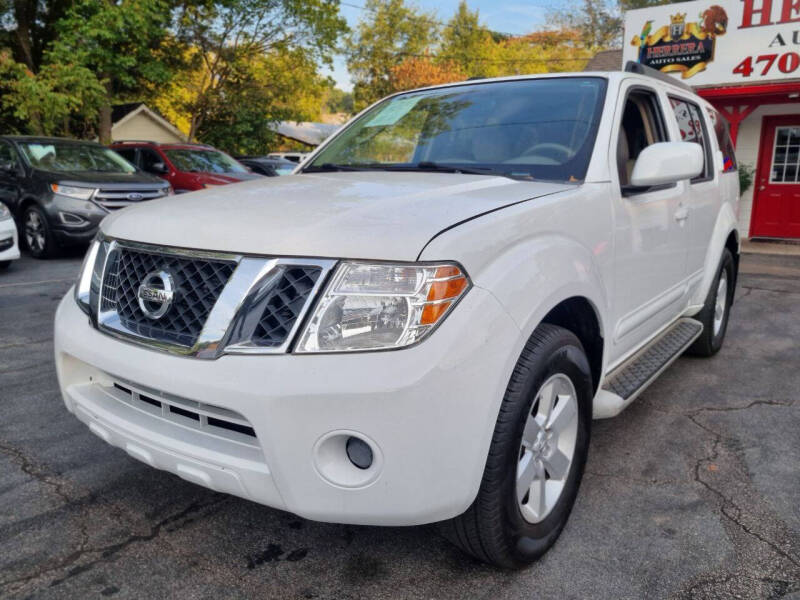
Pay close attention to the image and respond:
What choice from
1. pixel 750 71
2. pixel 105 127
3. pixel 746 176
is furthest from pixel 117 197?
pixel 105 127

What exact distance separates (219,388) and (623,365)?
2005mm

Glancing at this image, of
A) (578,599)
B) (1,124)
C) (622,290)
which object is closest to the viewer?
(578,599)

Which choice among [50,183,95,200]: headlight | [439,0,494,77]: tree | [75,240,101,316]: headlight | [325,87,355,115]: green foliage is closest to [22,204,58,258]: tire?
[50,183,95,200]: headlight

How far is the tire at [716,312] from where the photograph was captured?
4.43m

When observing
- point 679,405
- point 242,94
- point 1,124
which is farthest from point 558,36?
point 679,405

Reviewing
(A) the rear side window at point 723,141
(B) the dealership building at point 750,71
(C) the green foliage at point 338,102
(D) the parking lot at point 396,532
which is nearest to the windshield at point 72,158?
(D) the parking lot at point 396,532

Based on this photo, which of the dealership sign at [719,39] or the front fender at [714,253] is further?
the dealership sign at [719,39]

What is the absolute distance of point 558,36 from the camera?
54438 millimetres

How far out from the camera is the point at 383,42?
5347cm

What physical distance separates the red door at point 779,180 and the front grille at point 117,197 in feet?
36.0

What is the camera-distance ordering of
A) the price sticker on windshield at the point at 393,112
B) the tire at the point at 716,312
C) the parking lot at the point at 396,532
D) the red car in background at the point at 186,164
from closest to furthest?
the parking lot at the point at 396,532, the price sticker on windshield at the point at 393,112, the tire at the point at 716,312, the red car in background at the point at 186,164

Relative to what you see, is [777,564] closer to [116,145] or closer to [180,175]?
[180,175]

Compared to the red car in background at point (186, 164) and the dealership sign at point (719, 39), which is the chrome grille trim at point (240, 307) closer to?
the red car in background at point (186, 164)

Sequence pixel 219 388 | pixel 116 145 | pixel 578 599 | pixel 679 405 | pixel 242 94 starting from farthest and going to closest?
1. pixel 242 94
2. pixel 116 145
3. pixel 679 405
4. pixel 578 599
5. pixel 219 388
